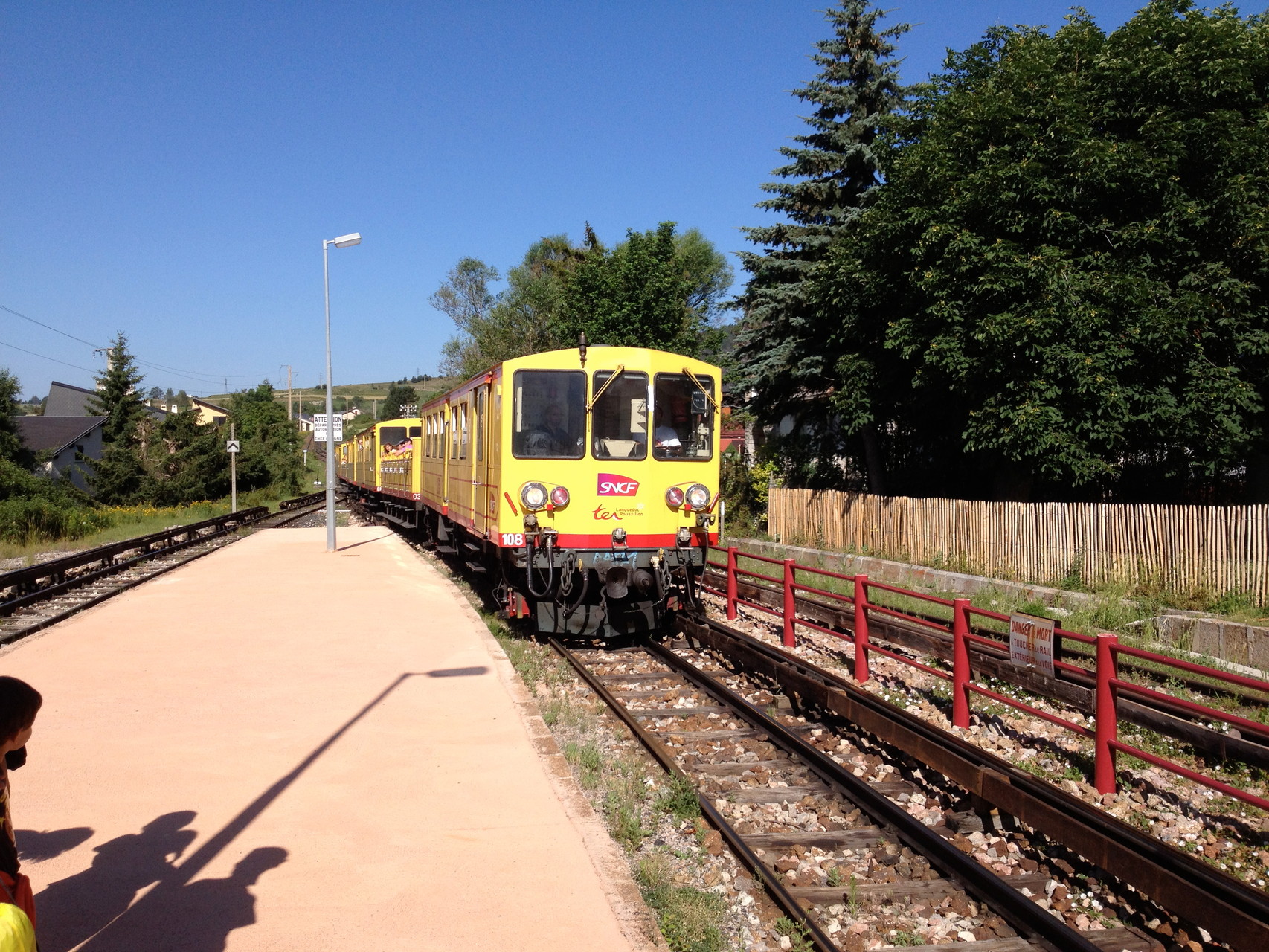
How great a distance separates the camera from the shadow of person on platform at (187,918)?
397 cm

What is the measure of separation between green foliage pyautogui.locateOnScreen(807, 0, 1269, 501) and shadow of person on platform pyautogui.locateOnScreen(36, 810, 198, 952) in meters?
13.5

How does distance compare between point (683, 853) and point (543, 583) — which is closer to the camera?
point (683, 853)

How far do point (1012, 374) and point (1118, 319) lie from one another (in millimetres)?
1760

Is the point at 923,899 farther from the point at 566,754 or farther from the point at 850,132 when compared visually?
the point at 850,132

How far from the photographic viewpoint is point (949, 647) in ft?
28.9

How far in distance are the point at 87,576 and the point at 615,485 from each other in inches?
429

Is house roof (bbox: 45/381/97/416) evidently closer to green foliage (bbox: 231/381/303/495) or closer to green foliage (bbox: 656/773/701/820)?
green foliage (bbox: 231/381/303/495)

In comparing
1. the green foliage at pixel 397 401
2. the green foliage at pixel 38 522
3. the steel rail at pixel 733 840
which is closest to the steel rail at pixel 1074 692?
the steel rail at pixel 733 840

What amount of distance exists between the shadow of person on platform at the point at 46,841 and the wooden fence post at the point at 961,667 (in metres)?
5.94

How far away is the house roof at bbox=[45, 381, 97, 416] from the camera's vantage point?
261 ft

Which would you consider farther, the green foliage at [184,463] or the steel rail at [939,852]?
the green foliage at [184,463]

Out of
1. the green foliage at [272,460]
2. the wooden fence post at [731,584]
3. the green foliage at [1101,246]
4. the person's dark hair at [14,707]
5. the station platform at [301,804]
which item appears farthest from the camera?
the green foliage at [272,460]

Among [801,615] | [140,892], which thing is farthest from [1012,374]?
[140,892]

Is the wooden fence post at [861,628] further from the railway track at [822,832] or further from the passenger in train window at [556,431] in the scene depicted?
the passenger in train window at [556,431]
